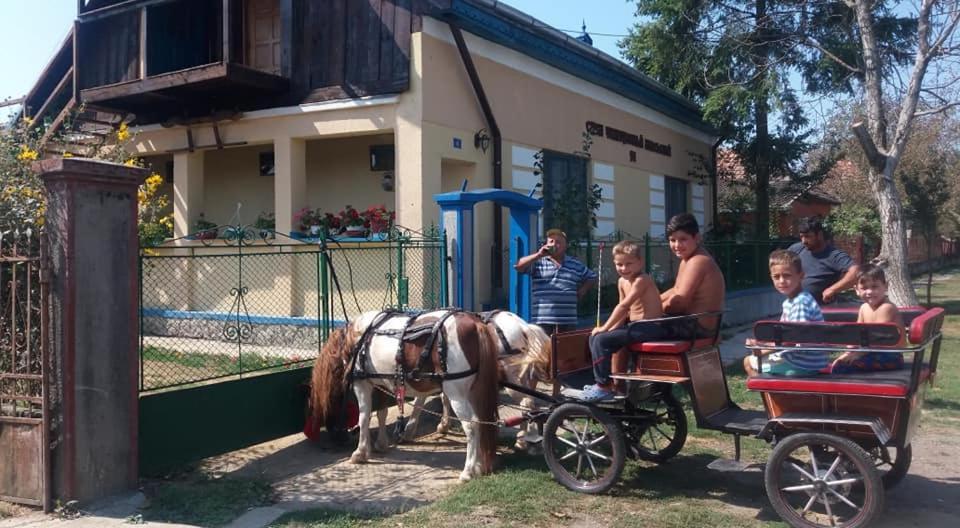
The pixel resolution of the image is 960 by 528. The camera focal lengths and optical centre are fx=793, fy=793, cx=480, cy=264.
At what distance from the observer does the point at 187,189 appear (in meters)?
12.9

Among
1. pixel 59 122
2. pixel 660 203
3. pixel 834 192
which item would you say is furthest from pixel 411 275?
pixel 834 192

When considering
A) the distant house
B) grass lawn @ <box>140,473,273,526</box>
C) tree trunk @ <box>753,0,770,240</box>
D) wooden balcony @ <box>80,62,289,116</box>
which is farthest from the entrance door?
the distant house

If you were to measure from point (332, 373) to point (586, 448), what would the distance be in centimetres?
229

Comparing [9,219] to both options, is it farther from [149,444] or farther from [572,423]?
[572,423]

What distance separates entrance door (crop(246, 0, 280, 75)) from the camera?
1237 centimetres

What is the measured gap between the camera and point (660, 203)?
17.8 metres

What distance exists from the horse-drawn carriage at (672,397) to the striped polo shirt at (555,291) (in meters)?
0.72

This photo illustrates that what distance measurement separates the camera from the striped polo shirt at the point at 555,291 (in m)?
7.52

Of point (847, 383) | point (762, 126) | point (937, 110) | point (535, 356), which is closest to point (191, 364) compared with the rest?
point (535, 356)

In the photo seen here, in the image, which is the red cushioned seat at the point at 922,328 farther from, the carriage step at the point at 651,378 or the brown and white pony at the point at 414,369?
the brown and white pony at the point at 414,369

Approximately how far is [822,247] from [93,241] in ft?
19.6

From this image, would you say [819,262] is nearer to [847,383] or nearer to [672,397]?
[672,397]

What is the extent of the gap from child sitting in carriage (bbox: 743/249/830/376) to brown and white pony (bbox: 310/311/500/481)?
1.96 metres

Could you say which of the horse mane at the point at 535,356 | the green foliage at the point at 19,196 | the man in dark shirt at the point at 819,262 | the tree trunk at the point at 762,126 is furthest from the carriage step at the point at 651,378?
the tree trunk at the point at 762,126
